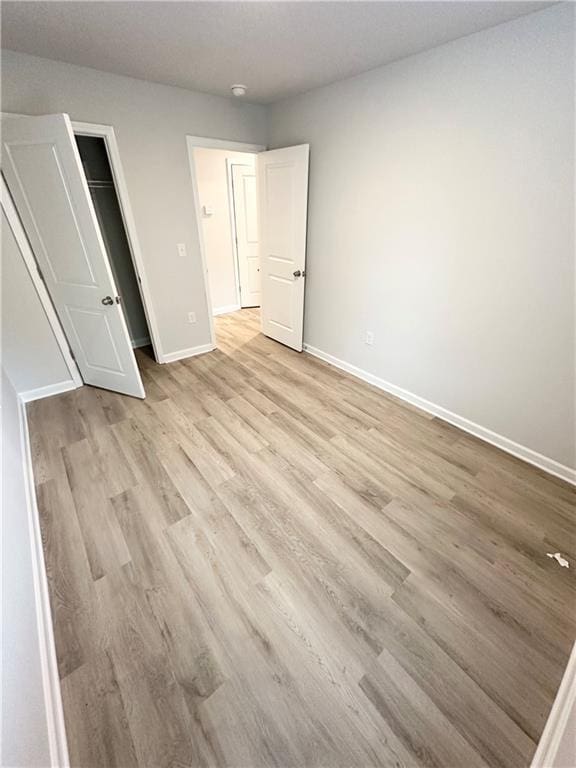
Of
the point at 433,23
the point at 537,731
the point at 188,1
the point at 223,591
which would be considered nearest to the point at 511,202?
the point at 433,23

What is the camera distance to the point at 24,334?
2.58 metres

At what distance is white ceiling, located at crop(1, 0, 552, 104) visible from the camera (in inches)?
58.9

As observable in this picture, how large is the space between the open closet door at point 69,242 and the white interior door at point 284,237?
5.67 ft

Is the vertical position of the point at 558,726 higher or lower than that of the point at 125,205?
lower

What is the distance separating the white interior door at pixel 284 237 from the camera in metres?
2.94

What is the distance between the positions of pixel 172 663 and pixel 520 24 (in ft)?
10.8

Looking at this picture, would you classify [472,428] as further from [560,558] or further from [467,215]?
[467,215]

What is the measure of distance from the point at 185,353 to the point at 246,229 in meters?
2.40

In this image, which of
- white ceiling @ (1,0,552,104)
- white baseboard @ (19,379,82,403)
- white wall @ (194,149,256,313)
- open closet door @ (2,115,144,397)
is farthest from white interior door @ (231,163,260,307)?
white baseboard @ (19,379,82,403)

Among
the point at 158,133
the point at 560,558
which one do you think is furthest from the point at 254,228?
the point at 560,558

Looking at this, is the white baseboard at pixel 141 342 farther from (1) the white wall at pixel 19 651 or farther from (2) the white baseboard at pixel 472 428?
(1) the white wall at pixel 19 651

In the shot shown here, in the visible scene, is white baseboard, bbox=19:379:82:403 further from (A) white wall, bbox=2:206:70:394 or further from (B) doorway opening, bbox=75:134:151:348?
(B) doorway opening, bbox=75:134:151:348

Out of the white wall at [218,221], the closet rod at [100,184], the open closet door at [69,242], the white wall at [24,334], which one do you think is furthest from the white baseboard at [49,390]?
the white wall at [218,221]

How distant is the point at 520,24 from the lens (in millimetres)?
1559
